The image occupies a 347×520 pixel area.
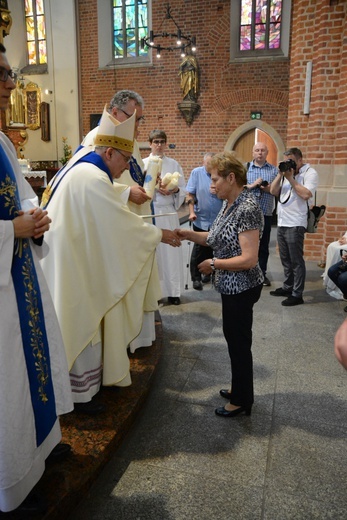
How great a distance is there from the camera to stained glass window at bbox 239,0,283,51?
11.0 m

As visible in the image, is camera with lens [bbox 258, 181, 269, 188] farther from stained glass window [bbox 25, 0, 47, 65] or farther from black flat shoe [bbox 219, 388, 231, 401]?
stained glass window [bbox 25, 0, 47, 65]

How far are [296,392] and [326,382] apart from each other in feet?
0.97

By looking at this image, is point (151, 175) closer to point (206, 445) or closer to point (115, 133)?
point (115, 133)

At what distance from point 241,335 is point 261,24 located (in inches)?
432

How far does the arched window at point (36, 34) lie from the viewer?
13.0 meters

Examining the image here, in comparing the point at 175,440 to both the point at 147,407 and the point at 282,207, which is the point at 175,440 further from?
the point at 282,207

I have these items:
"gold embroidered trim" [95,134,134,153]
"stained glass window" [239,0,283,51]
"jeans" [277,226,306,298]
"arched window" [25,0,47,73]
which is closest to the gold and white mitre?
"gold embroidered trim" [95,134,134,153]

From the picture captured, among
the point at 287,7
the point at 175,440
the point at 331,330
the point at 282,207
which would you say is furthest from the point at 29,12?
the point at 175,440

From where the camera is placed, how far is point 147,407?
2.72m

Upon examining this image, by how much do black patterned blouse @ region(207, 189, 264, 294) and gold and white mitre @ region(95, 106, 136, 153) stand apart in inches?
26.6

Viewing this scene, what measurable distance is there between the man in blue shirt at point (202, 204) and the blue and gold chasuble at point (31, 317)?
3.68 m

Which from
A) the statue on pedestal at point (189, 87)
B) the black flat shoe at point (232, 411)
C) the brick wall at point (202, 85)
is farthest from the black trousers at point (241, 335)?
Result: the statue on pedestal at point (189, 87)

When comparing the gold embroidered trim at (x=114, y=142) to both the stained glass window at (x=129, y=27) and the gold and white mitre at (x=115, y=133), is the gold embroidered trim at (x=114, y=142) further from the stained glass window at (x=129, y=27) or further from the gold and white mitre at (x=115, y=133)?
the stained glass window at (x=129, y=27)

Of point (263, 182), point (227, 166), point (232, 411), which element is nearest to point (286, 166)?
point (263, 182)
